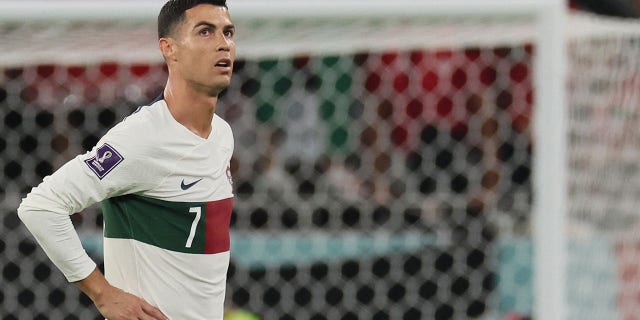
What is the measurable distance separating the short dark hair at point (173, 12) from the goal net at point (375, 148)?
3.67ft

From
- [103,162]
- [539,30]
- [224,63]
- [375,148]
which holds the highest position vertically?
[224,63]

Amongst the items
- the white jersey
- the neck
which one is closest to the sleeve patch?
the white jersey

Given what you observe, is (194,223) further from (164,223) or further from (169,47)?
(169,47)

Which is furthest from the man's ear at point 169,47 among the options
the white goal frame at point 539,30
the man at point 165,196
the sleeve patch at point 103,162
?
the white goal frame at point 539,30

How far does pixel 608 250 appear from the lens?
328 centimetres

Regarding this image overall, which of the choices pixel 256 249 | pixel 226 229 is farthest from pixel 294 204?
pixel 226 229

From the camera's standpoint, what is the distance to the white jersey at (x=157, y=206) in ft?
5.49

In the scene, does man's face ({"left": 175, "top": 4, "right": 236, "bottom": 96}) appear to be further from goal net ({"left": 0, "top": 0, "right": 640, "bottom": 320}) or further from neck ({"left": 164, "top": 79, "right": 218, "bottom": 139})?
goal net ({"left": 0, "top": 0, "right": 640, "bottom": 320})

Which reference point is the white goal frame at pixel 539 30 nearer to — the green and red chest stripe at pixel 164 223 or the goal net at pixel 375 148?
the goal net at pixel 375 148

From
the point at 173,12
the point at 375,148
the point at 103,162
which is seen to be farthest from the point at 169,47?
the point at 375,148

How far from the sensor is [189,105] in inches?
68.4

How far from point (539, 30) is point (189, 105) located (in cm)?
147

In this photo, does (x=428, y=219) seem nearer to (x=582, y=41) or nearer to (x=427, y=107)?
(x=427, y=107)

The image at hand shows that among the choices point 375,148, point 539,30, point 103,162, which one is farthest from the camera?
point 375,148
